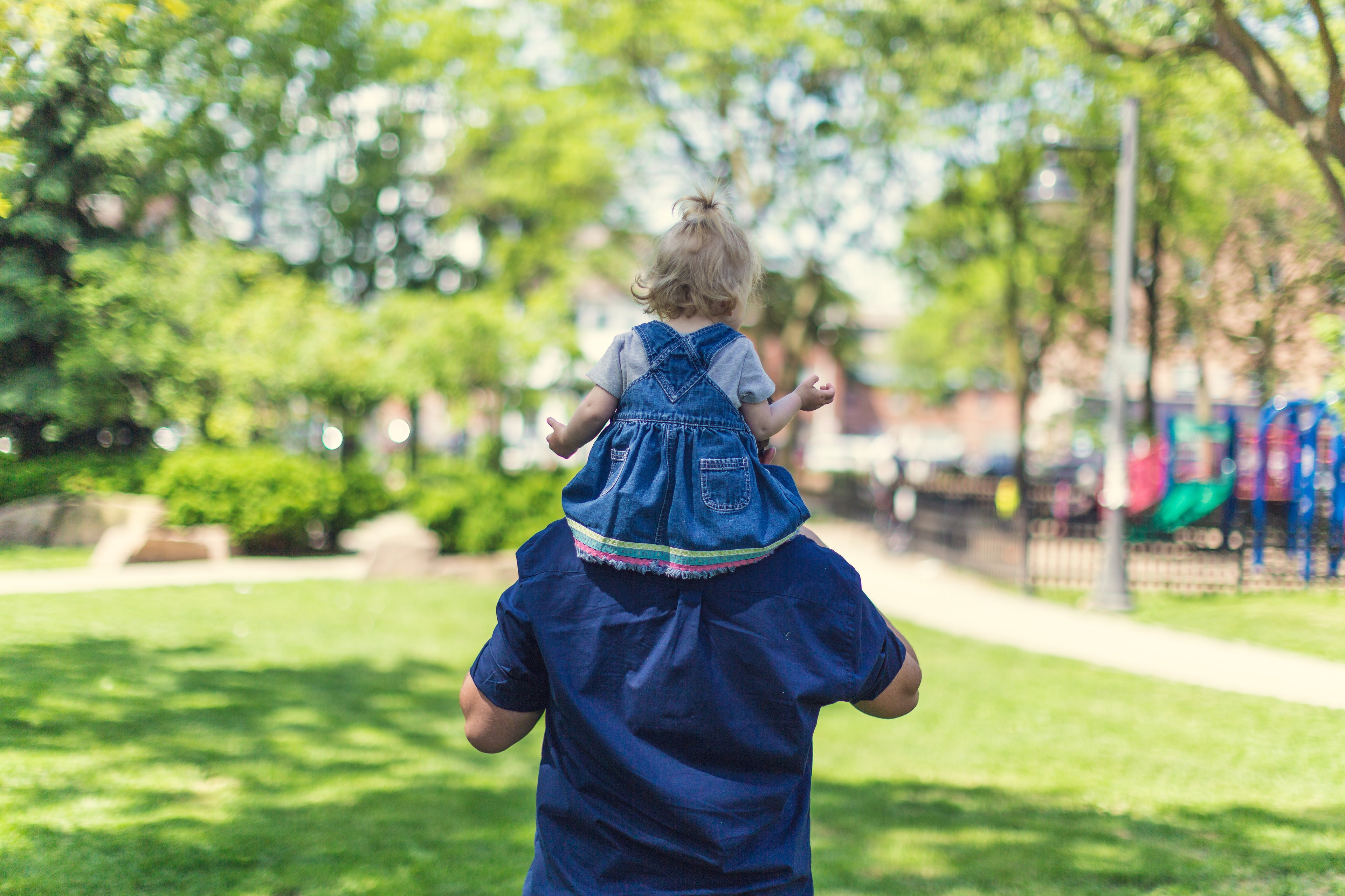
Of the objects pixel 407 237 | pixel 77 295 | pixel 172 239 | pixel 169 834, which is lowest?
pixel 169 834

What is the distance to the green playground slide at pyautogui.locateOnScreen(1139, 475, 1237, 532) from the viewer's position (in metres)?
17.2

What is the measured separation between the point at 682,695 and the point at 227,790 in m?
3.82

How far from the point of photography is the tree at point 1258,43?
6.41 metres

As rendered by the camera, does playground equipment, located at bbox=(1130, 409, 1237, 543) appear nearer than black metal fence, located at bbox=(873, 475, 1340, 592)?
No

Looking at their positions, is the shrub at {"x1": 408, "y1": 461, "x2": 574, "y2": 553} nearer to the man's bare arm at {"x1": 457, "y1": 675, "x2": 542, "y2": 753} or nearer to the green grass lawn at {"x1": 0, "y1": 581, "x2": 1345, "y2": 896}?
the green grass lawn at {"x1": 0, "y1": 581, "x2": 1345, "y2": 896}

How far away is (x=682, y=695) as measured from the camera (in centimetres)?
163

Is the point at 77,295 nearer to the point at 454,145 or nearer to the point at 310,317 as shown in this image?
the point at 310,317

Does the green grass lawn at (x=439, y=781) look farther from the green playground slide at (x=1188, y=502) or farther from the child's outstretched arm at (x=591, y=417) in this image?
Answer: the green playground slide at (x=1188, y=502)

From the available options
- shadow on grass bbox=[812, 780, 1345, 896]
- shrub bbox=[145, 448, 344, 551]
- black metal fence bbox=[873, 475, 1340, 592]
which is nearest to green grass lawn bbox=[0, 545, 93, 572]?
shadow on grass bbox=[812, 780, 1345, 896]

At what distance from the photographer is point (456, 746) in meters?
5.94

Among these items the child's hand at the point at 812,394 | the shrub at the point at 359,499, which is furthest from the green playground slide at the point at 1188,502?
the child's hand at the point at 812,394

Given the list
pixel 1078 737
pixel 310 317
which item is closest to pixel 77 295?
pixel 1078 737

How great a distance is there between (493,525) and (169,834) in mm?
9219

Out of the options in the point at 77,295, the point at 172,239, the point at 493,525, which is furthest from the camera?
the point at 493,525
